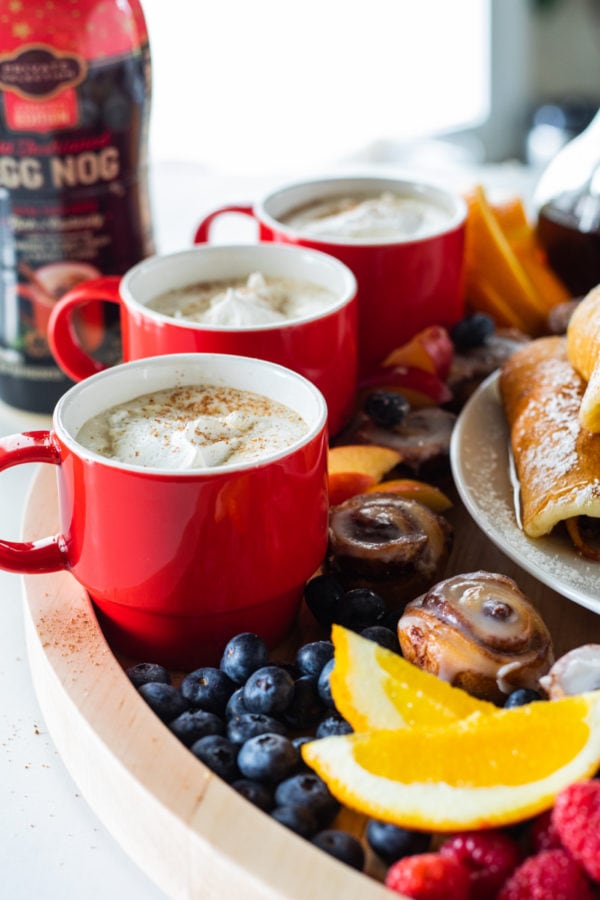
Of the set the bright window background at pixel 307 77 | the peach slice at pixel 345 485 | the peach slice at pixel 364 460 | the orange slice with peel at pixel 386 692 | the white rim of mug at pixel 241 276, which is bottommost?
the bright window background at pixel 307 77

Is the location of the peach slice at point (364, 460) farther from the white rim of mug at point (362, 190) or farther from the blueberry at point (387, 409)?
the white rim of mug at point (362, 190)

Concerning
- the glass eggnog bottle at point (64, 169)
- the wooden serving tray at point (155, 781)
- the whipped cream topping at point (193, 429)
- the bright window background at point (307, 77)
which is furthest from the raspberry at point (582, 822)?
the bright window background at point (307, 77)

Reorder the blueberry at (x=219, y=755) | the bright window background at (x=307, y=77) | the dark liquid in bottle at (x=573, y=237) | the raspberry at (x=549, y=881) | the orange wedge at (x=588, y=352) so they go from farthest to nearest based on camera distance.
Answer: the bright window background at (x=307, y=77) < the dark liquid in bottle at (x=573, y=237) < the orange wedge at (x=588, y=352) < the blueberry at (x=219, y=755) < the raspberry at (x=549, y=881)

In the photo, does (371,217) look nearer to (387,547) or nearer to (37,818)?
(387,547)

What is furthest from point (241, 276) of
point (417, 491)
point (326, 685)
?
point (326, 685)

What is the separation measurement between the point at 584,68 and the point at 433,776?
4087mm

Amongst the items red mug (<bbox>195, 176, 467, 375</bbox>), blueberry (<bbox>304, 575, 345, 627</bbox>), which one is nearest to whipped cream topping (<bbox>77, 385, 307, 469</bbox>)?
blueberry (<bbox>304, 575, 345, 627</bbox>)

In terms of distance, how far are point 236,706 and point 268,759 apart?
7cm

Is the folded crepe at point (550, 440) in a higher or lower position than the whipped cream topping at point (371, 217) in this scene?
lower

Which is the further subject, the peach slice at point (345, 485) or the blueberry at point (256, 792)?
the peach slice at point (345, 485)

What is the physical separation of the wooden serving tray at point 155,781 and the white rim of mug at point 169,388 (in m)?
0.14

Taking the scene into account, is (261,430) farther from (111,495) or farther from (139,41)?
(139,41)

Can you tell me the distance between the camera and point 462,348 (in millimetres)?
1235

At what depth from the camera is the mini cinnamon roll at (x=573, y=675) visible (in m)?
0.72
